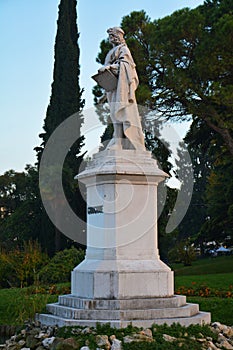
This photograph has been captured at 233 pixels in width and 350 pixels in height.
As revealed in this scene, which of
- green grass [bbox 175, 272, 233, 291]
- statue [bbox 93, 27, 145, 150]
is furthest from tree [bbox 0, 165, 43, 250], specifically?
statue [bbox 93, 27, 145, 150]

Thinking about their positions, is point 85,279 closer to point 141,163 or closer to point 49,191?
point 141,163

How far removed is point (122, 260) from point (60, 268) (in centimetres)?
972

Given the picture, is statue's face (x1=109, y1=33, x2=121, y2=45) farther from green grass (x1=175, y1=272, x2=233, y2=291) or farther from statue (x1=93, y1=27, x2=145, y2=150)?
green grass (x1=175, y1=272, x2=233, y2=291)

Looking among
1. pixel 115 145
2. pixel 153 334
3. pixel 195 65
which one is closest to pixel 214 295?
pixel 115 145

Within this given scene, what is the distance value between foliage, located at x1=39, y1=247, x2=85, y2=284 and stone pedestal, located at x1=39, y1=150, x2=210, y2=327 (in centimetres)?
856

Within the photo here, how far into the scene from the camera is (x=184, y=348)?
5.96 meters

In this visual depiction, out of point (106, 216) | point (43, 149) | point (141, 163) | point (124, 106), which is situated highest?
point (43, 149)

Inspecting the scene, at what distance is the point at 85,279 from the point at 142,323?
111 cm

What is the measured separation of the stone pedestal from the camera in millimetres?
6883

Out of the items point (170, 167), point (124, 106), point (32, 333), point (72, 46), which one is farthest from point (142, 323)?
point (72, 46)

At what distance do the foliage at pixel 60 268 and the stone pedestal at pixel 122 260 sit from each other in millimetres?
8562

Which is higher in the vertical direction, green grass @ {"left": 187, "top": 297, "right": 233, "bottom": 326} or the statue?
the statue

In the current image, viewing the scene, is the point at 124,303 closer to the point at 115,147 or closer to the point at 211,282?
the point at 115,147

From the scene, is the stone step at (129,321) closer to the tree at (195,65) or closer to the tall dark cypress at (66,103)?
the tree at (195,65)
